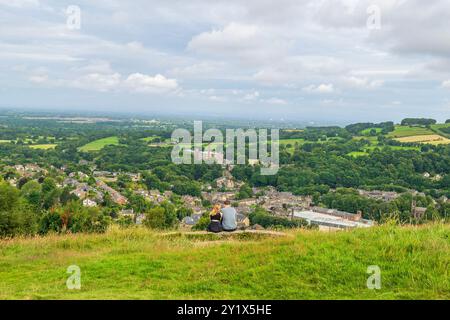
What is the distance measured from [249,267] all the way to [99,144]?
90.8 m

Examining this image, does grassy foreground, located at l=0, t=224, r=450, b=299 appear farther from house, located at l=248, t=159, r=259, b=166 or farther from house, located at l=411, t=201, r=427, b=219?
house, located at l=248, t=159, r=259, b=166

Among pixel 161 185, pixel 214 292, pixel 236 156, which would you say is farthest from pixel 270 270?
pixel 236 156

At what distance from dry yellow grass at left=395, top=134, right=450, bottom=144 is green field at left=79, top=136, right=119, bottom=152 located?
60116 millimetres

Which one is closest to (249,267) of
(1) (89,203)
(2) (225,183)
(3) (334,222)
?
(3) (334,222)

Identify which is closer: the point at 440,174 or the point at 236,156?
the point at 440,174

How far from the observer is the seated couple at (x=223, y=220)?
29.8 ft

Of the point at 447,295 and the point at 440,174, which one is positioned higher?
the point at 447,295

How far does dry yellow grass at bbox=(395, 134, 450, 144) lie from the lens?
6400 cm

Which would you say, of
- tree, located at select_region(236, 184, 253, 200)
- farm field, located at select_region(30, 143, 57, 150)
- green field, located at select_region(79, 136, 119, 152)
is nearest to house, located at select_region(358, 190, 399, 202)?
tree, located at select_region(236, 184, 253, 200)

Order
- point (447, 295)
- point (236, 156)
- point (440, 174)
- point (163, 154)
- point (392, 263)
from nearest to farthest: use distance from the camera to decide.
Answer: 1. point (447, 295)
2. point (392, 263)
3. point (440, 174)
4. point (236, 156)
5. point (163, 154)
